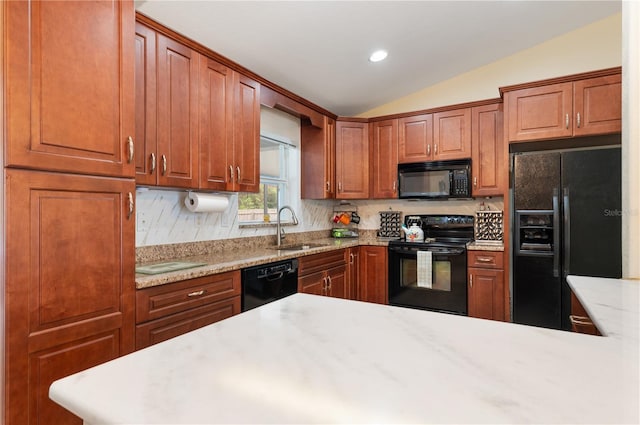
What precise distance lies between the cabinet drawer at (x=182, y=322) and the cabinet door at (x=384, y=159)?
239 centimetres

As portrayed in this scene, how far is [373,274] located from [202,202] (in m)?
2.11

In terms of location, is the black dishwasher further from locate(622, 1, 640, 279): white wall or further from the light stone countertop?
locate(622, 1, 640, 279): white wall

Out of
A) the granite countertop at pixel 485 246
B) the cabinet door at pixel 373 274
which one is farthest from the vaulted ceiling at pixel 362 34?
the granite countertop at pixel 485 246

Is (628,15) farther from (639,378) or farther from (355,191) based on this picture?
(355,191)

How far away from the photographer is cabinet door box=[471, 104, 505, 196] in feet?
11.8

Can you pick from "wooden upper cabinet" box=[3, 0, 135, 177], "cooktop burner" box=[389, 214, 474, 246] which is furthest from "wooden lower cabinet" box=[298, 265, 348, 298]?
"wooden upper cabinet" box=[3, 0, 135, 177]

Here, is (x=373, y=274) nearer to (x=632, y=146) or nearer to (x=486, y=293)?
(x=486, y=293)

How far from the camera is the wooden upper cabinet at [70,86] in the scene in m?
1.32

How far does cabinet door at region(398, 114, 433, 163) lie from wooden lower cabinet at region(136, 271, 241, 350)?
2.52 m

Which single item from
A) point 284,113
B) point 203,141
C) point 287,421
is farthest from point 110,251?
point 284,113

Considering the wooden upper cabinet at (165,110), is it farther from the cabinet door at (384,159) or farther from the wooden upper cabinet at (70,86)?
the cabinet door at (384,159)

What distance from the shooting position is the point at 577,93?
3078mm

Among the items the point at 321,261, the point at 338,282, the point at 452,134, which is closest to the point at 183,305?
the point at 321,261

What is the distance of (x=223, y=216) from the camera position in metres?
2.99
